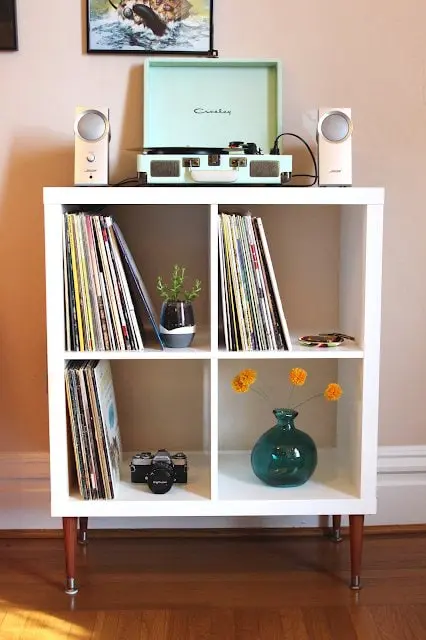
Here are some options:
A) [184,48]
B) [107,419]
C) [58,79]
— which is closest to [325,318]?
[107,419]

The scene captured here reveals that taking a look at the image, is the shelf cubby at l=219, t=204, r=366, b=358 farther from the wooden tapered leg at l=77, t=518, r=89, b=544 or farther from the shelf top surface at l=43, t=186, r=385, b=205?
the wooden tapered leg at l=77, t=518, r=89, b=544

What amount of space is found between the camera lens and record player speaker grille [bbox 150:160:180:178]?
0.68m

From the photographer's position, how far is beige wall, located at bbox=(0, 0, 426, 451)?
82.3 inches

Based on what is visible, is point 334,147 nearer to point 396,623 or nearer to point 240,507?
point 240,507

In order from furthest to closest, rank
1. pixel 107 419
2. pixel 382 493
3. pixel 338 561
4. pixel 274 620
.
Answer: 1. pixel 382 493
2. pixel 338 561
3. pixel 107 419
4. pixel 274 620

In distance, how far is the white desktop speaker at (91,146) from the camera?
73.9 inches

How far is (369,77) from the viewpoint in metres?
2.12

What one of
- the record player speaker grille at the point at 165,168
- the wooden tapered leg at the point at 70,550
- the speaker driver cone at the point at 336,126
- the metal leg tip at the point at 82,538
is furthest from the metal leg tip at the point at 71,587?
the speaker driver cone at the point at 336,126

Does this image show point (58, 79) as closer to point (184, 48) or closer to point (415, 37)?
point (184, 48)

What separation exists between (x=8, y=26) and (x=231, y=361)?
1.03 m

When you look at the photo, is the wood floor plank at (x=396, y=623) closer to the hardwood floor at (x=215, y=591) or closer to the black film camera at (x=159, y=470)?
the hardwood floor at (x=215, y=591)

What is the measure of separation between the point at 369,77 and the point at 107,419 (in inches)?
43.0

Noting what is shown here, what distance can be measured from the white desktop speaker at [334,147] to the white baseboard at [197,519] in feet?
2.62

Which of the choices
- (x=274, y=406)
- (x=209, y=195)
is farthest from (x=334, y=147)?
(x=274, y=406)
